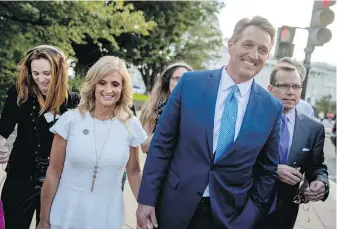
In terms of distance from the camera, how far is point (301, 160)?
285 centimetres

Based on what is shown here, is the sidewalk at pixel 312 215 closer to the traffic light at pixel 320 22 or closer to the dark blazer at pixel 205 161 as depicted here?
the dark blazer at pixel 205 161

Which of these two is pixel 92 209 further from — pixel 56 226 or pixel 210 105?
pixel 210 105

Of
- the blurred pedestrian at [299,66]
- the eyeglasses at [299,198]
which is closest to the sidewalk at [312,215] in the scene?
the blurred pedestrian at [299,66]

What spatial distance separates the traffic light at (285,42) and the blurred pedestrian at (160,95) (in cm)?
307

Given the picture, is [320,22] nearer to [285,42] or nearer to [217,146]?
[285,42]

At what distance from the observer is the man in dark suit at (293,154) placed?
2.82m

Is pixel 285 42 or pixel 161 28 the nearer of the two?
pixel 285 42

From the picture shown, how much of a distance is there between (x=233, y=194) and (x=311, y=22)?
4.43m

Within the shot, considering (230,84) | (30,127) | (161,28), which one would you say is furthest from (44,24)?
(161,28)

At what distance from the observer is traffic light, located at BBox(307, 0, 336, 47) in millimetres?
A: 5566

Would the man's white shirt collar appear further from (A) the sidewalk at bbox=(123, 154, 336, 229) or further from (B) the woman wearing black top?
(A) the sidewalk at bbox=(123, 154, 336, 229)

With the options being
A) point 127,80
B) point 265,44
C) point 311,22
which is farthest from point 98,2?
point 265,44

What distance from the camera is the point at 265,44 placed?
7.17 ft

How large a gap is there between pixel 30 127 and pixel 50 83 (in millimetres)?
365
